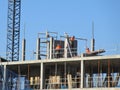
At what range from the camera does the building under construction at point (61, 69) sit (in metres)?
51.4

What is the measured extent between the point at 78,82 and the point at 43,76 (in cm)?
352

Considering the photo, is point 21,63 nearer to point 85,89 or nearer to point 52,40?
point 52,40

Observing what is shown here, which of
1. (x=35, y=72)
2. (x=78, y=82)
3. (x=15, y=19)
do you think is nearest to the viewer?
(x=78, y=82)

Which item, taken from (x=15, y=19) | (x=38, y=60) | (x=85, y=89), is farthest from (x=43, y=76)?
(x=15, y=19)

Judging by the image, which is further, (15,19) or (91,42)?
(15,19)

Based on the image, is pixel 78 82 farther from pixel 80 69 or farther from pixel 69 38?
pixel 69 38

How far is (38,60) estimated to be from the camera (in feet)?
175

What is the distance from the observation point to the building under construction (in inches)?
2023

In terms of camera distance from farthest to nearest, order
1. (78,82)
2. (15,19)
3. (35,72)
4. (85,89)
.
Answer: (15,19) < (35,72) < (78,82) < (85,89)

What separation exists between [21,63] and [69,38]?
5281 millimetres

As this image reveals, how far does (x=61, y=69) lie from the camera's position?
54.1m

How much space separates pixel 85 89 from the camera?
49.3 m

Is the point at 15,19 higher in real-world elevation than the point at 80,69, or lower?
higher

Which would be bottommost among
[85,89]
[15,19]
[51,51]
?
[85,89]
